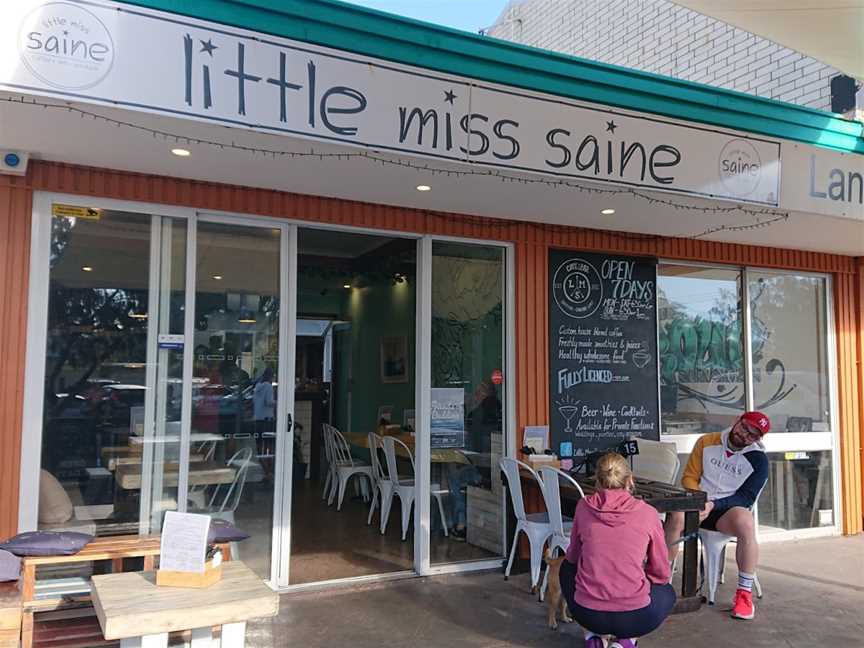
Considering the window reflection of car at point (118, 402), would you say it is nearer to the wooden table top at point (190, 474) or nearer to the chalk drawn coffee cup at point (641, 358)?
the wooden table top at point (190, 474)

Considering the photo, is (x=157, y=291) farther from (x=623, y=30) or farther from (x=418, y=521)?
(x=623, y=30)

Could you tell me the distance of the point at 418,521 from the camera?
471 centimetres

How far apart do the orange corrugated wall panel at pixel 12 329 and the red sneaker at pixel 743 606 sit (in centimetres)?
406

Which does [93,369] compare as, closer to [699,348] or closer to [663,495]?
[663,495]

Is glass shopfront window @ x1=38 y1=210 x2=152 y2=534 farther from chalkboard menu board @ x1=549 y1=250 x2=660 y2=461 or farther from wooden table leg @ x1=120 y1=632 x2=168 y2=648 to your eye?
chalkboard menu board @ x1=549 y1=250 x2=660 y2=461

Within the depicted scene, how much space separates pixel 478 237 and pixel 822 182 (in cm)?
227

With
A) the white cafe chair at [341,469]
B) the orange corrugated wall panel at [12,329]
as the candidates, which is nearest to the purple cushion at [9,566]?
the orange corrugated wall panel at [12,329]

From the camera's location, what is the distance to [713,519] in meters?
4.43

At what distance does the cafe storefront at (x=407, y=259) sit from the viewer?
2.97m

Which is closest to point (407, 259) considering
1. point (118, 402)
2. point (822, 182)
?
point (118, 402)

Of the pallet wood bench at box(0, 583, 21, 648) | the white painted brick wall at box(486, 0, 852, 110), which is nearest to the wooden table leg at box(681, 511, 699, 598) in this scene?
the pallet wood bench at box(0, 583, 21, 648)

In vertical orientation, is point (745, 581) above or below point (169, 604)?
below

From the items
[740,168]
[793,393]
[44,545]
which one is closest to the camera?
[44,545]

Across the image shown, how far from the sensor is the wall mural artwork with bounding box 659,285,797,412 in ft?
19.0
